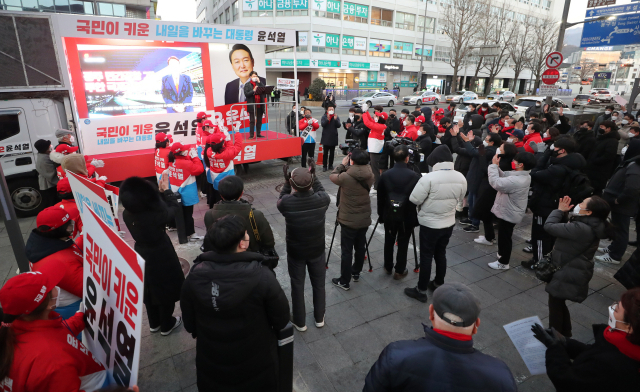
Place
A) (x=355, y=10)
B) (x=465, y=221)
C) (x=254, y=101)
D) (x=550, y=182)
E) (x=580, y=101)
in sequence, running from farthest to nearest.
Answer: (x=355, y=10) < (x=580, y=101) < (x=254, y=101) < (x=465, y=221) < (x=550, y=182)

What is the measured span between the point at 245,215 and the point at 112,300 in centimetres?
144

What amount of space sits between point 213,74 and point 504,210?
815 centimetres

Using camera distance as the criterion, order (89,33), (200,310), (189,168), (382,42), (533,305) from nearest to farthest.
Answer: (200,310), (533,305), (189,168), (89,33), (382,42)

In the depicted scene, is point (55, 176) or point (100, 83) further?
point (100, 83)

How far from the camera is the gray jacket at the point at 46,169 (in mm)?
6105

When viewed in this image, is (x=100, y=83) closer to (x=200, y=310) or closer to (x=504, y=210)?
(x=200, y=310)

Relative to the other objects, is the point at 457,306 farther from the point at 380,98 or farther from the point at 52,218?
the point at 380,98

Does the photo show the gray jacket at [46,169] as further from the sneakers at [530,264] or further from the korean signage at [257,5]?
the korean signage at [257,5]

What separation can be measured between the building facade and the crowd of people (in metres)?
35.7

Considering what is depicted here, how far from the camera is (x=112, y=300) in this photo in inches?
74.3

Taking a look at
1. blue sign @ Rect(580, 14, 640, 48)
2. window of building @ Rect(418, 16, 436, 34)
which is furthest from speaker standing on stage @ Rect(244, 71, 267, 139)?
window of building @ Rect(418, 16, 436, 34)

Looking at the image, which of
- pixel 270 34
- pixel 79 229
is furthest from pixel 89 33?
pixel 79 229

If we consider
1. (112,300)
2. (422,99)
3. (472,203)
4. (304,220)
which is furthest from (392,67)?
(112,300)

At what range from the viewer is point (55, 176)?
20.6 feet
